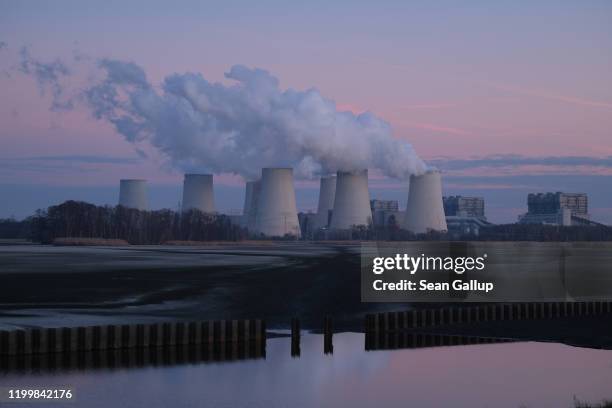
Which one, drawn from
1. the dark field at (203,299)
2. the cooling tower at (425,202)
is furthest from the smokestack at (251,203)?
the dark field at (203,299)

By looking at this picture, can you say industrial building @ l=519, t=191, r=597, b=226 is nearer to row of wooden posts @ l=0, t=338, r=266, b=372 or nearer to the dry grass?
the dry grass

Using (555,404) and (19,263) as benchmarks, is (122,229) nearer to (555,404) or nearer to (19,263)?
(19,263)

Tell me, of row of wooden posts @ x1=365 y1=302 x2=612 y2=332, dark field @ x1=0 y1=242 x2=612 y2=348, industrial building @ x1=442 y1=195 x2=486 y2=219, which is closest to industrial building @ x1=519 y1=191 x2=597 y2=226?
industrial building @ x1=442 y1=195 x2=486 y2=219

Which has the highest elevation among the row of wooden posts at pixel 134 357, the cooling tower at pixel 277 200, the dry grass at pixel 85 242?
the cooling tower at pixel 277 200

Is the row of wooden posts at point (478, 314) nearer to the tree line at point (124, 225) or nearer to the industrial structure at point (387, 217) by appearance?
the tree line at point (124, 225)

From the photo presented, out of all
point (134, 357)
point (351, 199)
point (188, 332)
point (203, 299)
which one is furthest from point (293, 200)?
point (134, 357)

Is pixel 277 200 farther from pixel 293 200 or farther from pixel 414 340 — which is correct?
pixel 414 340

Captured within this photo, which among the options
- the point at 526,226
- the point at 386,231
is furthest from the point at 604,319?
the point at 526,226
